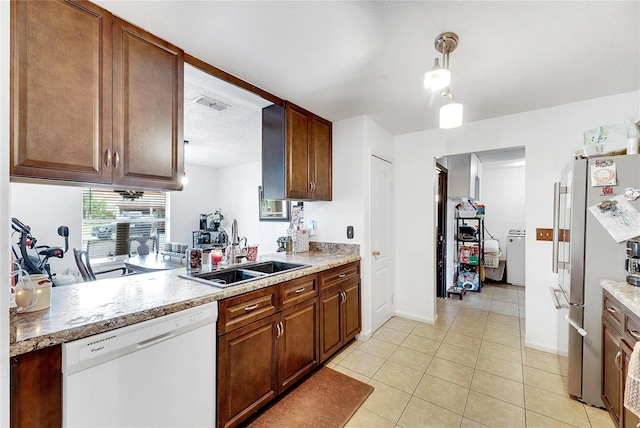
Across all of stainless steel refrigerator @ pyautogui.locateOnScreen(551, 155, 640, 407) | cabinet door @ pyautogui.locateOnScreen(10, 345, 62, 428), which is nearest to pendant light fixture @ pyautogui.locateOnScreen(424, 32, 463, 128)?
stainless steel refrigerator @ pyautogui.locateOnScreen(551, 155, 640, 407)

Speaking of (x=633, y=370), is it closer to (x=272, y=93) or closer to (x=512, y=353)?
(x=512, y=353)

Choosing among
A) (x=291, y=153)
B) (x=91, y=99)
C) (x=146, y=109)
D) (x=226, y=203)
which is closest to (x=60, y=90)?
(x=91, y=99)

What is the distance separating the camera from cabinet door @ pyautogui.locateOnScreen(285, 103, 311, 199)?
2.46m

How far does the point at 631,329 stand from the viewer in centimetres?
134

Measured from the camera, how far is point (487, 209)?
222 inches

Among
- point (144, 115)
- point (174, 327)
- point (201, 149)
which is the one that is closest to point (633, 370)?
point (174, 327)

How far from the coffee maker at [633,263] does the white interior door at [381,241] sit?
1.81 meters

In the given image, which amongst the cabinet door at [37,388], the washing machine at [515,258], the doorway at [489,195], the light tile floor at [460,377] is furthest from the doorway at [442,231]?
the cabinet door at [37,388]

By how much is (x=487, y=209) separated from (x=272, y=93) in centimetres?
523

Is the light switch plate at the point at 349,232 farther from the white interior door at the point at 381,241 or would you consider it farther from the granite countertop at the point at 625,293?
the granite countertop at the point at 625,293

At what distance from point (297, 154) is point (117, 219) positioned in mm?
3634

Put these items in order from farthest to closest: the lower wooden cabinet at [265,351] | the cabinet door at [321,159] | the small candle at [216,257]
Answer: the cabinet door at [321,159] → the small candle at [216,257] → the lower wooden cabinet at [265,351]

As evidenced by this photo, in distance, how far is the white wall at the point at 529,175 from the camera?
2445mm

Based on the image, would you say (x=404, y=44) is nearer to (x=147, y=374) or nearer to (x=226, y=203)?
(x=147, y=374)
